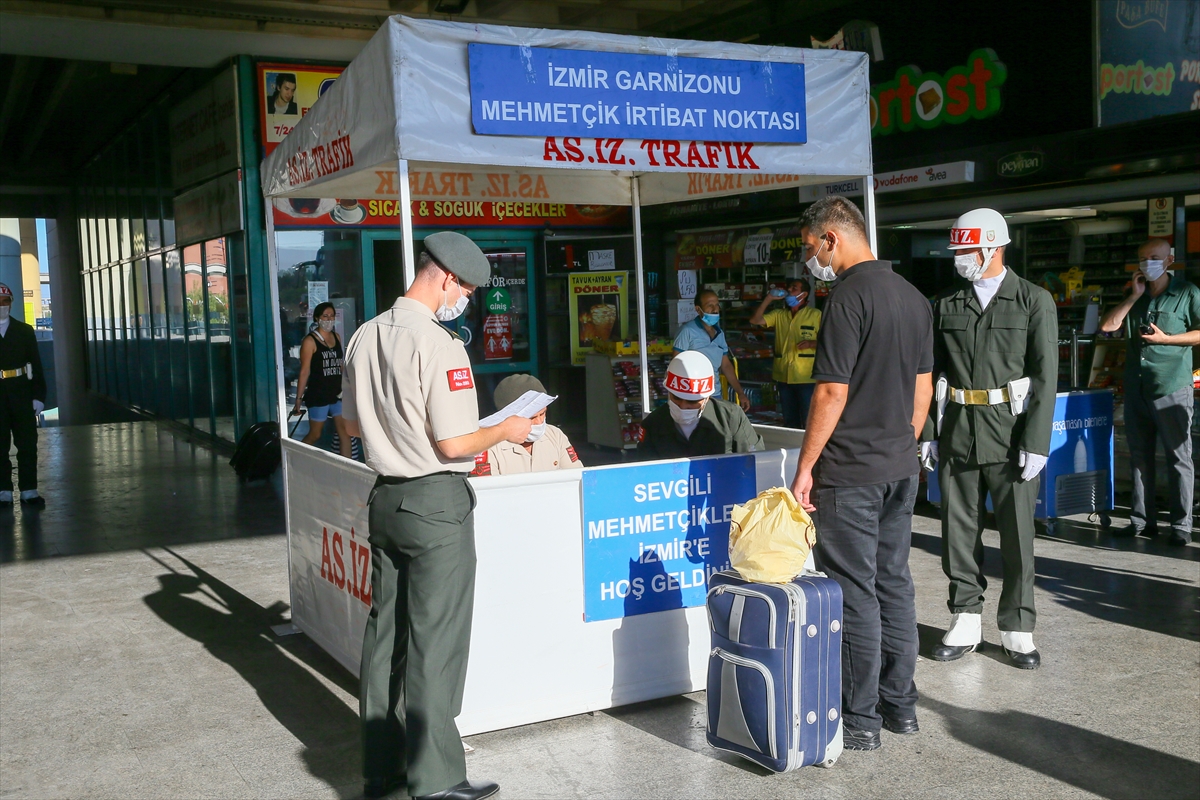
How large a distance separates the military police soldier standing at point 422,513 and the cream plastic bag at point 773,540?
870 mm

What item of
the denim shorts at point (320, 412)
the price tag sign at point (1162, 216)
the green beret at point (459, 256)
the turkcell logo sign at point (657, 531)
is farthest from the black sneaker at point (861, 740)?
the denim shorts at point (320, 412)

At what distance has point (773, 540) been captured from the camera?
371 cm

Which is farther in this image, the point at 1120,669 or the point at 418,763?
the point at 1120,669

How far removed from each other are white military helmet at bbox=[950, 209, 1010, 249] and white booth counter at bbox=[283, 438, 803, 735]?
4.08 feet

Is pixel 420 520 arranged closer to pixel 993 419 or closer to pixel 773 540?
pixel 773 540

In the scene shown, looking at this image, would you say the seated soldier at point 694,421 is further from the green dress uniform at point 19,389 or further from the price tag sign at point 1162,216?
the green dress uniform at point 19,389

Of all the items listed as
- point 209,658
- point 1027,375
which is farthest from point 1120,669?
point 209,658

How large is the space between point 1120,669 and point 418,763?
10.3ft

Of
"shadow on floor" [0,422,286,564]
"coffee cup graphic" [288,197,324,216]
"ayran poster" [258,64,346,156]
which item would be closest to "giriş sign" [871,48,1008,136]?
"ayran poster" [258,64,346,156]

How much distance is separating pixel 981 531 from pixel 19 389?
8.03 metres

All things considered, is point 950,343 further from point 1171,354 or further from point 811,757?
point 1171,354

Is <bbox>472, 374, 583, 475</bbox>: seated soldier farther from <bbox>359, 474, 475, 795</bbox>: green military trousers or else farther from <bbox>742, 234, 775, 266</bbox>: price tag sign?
<bbox>742, 234, 775, 266</bbox>: price tag sign

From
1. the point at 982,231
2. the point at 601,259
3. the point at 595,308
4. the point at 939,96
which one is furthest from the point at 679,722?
the point at 601,259

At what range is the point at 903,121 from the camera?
10.2 metres
